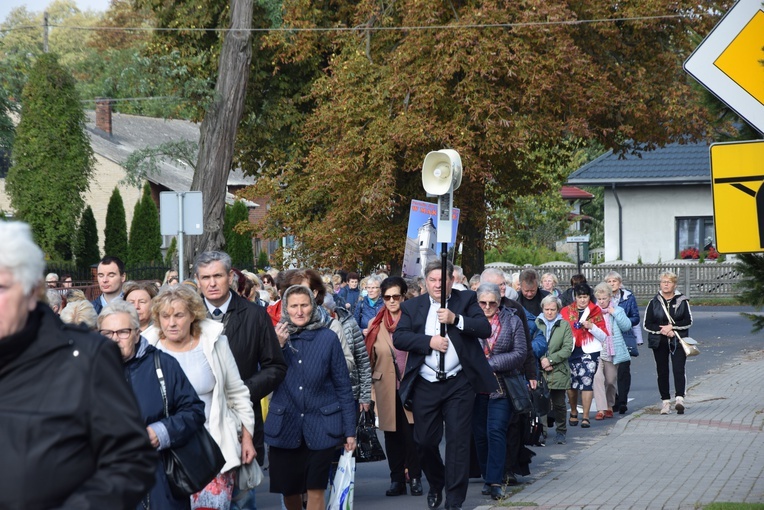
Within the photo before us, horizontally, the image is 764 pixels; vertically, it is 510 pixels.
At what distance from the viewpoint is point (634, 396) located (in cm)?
1797

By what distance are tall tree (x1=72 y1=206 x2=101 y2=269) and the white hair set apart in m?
31.7

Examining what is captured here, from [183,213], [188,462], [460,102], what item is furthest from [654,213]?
[188,462]

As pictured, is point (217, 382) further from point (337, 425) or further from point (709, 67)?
point (709, 67)

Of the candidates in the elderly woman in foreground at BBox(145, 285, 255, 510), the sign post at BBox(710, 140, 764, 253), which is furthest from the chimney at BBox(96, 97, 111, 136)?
the sign post at BBox(710, 140, 764, 253)

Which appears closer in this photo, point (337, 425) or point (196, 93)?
point (337, 425)

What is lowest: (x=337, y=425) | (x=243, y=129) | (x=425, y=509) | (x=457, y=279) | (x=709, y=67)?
(x=425, y=509)

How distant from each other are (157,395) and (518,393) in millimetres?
5039

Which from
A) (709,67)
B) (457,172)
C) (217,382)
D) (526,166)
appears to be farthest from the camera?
(526,166)

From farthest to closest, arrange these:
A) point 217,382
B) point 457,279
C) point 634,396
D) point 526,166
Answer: point 526,166, point 634,396, point 457,279, point 217,382

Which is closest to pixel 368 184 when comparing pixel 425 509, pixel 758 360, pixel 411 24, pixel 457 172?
pixel 411 24

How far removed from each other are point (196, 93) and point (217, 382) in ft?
66.3

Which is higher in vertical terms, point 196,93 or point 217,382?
point 196,93

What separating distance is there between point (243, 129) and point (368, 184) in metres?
5.72

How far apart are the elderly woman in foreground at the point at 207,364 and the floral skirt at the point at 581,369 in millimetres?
8408
